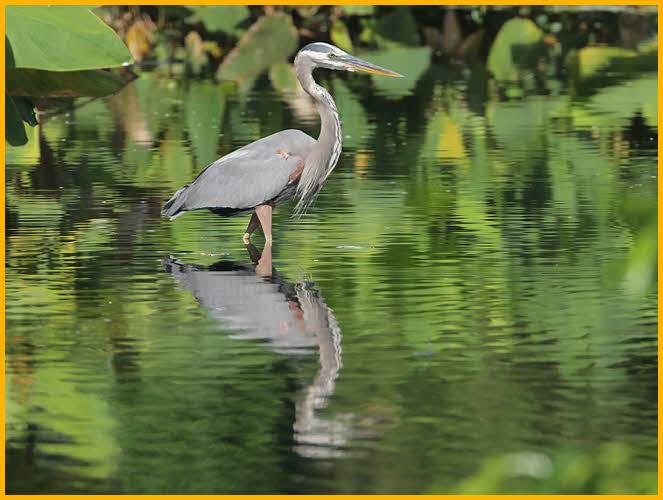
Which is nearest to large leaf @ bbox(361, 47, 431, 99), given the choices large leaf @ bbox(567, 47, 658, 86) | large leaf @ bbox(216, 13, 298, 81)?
large leaf @ bbox(216, 13, 298, 81)

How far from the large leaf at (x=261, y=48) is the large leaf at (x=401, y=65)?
3.99 ft

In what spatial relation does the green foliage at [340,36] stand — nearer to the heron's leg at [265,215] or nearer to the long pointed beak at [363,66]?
the long pointed beak at [363,66]

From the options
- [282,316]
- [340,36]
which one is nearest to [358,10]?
[340,36]

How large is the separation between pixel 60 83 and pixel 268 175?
1.93 m

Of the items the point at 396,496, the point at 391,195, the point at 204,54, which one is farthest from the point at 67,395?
the point at 204,54

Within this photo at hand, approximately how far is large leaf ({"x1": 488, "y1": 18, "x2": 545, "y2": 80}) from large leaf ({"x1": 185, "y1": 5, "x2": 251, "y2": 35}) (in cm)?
397

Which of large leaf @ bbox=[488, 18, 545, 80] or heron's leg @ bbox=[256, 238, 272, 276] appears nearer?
heron's leg @ bbox=[256, 238, 272, 276]

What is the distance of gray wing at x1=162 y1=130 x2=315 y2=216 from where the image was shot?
8281mm

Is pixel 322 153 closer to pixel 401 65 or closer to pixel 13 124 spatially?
pixel 13 124

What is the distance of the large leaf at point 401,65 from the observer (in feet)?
62.6

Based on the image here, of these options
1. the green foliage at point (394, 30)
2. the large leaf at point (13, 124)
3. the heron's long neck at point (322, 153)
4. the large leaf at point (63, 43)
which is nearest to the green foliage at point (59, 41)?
the large leaf at point (63, 43)

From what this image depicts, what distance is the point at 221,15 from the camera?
21.1 metres

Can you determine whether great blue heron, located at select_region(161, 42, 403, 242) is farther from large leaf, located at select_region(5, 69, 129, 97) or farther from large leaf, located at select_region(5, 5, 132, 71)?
large leaf, located at select_region(5, 5, 132, 71)

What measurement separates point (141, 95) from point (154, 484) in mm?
14959
